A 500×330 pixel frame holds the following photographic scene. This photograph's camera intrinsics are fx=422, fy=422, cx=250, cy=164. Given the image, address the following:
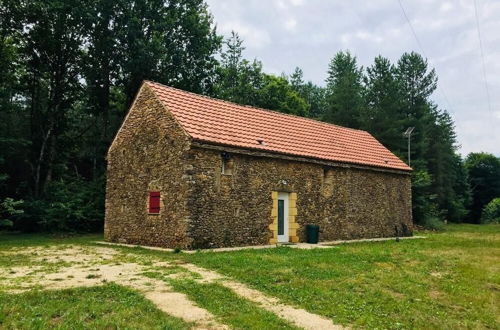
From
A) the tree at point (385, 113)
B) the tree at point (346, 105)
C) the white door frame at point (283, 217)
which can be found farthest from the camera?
the tree at point (346, 105)

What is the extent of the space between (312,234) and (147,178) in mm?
7156

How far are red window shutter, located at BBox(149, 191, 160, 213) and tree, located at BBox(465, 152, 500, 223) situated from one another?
176 feet

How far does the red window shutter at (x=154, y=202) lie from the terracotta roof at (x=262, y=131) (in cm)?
291

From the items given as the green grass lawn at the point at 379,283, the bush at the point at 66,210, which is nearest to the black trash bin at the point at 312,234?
the green grass lawn at the point at 379,283

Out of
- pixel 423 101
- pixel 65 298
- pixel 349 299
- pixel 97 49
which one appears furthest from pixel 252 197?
pixel 423 101

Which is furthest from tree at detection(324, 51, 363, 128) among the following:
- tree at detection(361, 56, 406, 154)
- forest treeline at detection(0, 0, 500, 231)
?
forest treeline at detection(0, 0, 500, 231)

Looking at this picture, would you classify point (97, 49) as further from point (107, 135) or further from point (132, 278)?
point (132, 278)

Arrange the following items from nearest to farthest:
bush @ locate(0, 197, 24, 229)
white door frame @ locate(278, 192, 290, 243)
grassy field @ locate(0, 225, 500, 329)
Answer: grassy field @ locate(0, 225, 500, 329) < bush @ locate(0, 197, 24, 229) < white door frame @ locate(278, 192, 290, 243)

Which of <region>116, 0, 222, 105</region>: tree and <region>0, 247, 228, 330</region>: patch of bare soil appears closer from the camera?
<region>0, 247, 228, 330</region>: patch of bare soil

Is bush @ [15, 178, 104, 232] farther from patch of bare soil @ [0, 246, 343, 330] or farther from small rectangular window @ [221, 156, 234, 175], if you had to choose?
small rectangular window @ [221, 156, 234, 175]

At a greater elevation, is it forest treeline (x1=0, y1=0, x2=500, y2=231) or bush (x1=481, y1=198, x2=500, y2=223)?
forest treeline (x1=0, y1=0, x2=500, y2=231)

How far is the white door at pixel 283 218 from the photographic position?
17.3m

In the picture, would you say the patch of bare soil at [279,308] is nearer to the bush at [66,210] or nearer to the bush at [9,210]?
the bush at [9,210]

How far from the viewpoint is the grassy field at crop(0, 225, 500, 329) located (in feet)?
21.5
